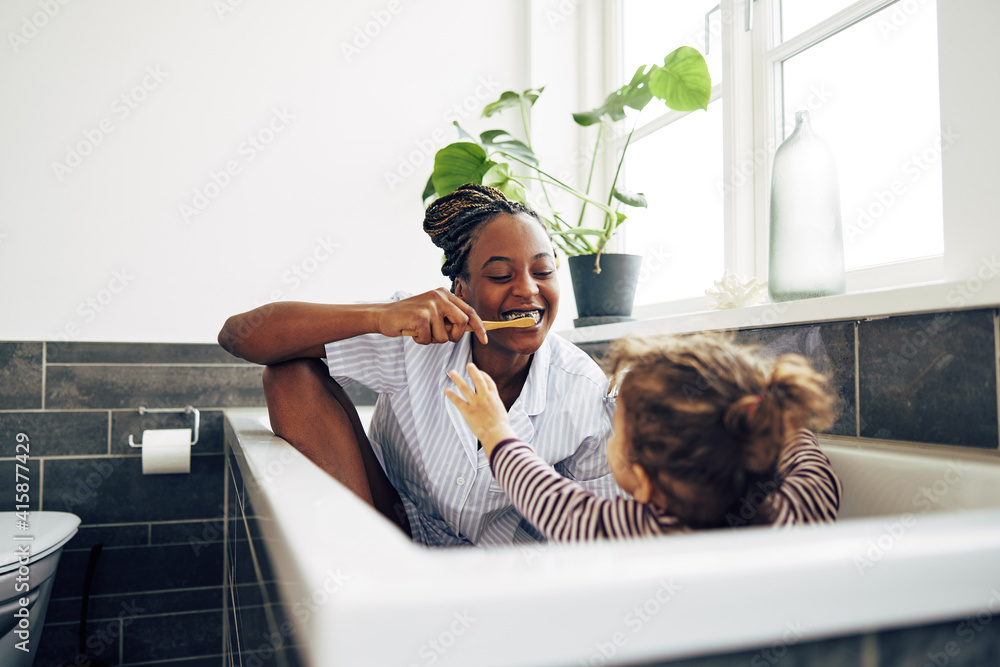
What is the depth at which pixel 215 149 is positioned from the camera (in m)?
2.12

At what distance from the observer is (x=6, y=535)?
58.2 inches

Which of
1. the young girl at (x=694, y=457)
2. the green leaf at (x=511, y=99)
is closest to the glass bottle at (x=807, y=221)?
the young girl at (x=694, y=457)

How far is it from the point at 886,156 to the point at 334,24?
1796 millimetres

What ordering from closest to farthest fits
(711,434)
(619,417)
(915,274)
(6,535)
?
(711,434), (619,417), (915,274), (6,535)

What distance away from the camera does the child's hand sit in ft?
2.76

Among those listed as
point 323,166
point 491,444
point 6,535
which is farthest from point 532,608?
point 323,166

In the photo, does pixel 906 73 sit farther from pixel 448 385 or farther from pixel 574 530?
pixel 574 530

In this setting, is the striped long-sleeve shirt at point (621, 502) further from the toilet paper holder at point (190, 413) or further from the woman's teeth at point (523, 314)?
the toilet paper holder at point (190, 413)

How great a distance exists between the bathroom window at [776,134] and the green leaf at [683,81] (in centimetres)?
24

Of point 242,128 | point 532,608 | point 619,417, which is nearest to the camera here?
point 532,608

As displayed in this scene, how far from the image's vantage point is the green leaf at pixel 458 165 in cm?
187

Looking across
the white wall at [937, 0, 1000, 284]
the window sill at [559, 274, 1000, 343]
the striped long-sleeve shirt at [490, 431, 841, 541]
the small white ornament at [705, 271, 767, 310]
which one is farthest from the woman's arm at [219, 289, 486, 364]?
the white wall at [937, 0, 1000, 284]

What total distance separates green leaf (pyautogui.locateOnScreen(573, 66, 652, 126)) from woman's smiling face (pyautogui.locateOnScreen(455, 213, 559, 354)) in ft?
2.62

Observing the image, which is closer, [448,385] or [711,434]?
[711,434]
